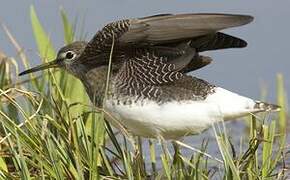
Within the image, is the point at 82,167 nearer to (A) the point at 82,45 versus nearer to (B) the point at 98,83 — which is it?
(B) the point at 98,83

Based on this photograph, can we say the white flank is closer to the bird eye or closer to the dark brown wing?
the dark brown wing

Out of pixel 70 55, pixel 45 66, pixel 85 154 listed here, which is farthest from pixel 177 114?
pixel 45 66

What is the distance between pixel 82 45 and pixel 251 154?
1.35 meters

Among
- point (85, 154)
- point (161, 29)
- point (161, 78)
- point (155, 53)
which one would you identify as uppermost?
point (161, 29)

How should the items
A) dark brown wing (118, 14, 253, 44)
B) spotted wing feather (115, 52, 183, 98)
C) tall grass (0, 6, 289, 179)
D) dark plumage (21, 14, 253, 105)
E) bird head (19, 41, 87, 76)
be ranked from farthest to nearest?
bird head (19, 41, 87, 76)
spotted wing feather (115, 52, 183, 98)
dark plumage (21, 14, 253, 105)
dark brown wing (118, 14, 253, 44)
tall grass (0, 6, 289, 179)

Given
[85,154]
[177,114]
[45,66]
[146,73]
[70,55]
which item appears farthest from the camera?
[45,66]

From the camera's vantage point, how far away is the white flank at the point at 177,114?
4711 millimetres

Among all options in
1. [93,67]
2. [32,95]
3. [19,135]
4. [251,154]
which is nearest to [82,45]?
[93,67]

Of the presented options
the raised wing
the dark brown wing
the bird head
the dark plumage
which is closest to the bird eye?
the bird head

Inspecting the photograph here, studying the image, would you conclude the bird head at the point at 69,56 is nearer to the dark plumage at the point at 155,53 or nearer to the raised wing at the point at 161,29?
the dark plumage at the point at 155,53

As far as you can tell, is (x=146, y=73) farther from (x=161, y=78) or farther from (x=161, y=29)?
(x=161, y=29)

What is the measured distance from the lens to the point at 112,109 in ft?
15.6

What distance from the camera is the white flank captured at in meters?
4.71

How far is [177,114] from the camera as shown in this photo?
4.75m
